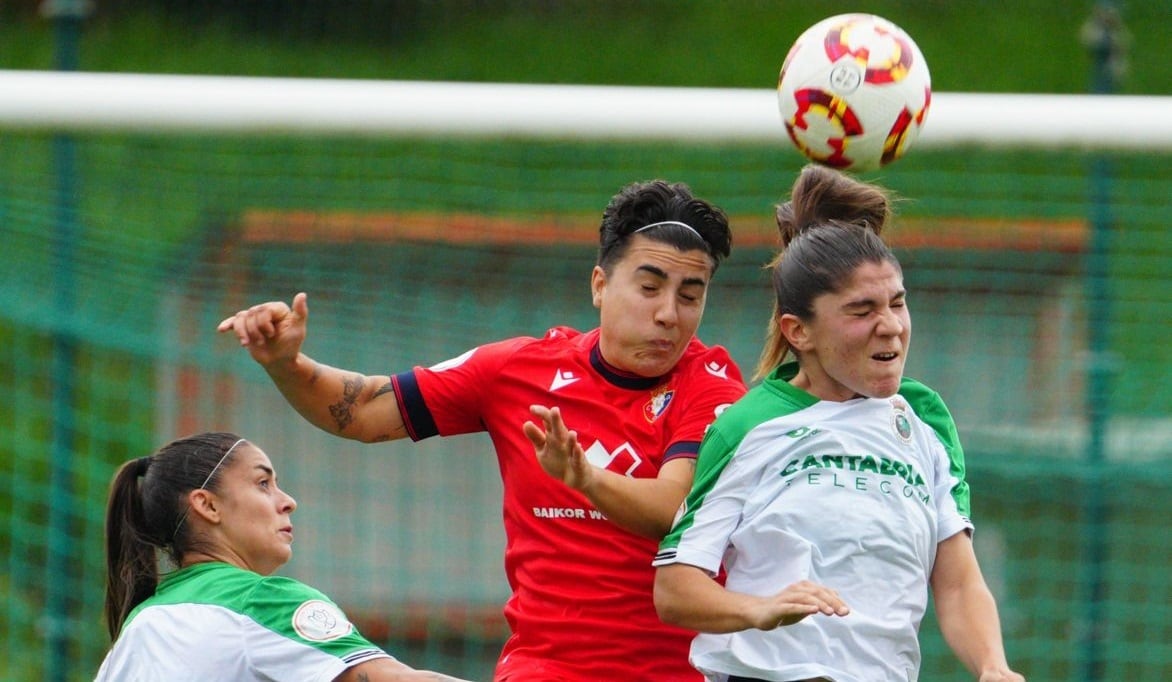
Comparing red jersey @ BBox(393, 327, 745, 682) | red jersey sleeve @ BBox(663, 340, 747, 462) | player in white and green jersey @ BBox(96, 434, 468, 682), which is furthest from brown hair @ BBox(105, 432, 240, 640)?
red jersey sleeve @ BBox(663, 340, 747, 462)

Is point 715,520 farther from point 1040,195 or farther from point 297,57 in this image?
point 297,57

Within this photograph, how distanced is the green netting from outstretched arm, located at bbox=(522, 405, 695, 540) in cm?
351

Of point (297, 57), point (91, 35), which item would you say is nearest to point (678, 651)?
point (297, 57)

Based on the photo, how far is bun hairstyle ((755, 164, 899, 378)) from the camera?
3422 mm

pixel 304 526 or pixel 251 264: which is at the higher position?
pixel 251 264

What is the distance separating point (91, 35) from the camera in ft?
34.4

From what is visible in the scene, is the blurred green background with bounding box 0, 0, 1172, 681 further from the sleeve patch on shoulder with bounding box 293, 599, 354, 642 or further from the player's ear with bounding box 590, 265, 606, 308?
the sleeve patch on shoulder with bounding box 293, 599, 354, 642

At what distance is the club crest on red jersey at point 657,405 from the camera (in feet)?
12.7

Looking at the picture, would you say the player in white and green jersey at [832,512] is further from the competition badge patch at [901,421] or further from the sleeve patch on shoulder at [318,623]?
the sleeve patch on shoulder at [318,623]

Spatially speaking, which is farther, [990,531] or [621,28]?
[621,28]

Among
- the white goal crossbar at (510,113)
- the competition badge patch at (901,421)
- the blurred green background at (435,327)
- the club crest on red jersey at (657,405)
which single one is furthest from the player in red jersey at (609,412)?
the blurred green background at (435,327)

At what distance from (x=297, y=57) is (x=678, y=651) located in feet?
19.2

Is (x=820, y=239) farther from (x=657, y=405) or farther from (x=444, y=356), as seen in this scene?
(x=444, y=356)

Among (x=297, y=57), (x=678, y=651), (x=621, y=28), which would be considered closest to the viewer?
(x=678, y=651)
